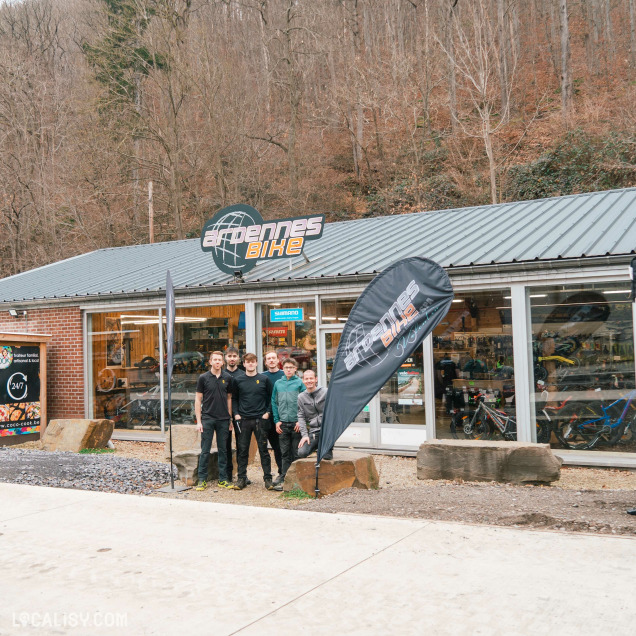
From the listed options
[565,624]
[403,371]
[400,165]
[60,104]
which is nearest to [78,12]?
[60,104]

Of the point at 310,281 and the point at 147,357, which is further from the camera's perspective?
the point at 147,357

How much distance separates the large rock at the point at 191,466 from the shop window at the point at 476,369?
400 cm

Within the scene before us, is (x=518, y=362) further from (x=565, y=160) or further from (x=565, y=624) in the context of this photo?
(x=565, y=160)

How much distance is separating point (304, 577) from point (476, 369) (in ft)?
23.2

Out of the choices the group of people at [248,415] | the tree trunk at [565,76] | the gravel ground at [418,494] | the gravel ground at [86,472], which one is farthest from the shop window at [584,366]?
the tree trunk at [565,76]

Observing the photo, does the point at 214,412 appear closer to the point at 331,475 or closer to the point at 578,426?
the point at 331,475

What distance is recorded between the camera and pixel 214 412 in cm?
928

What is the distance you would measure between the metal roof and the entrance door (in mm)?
1211

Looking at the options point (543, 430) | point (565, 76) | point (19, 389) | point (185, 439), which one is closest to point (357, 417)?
point (185, 439)

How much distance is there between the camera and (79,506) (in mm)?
7551

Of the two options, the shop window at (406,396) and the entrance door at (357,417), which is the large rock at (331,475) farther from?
the entrance door at (357,417)

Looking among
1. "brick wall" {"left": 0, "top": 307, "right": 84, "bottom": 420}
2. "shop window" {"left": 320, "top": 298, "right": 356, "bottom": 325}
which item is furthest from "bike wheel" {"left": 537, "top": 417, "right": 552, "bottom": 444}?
"brick wall" {"left": 0, "top": 307, "right": 84, "bottom": 420}

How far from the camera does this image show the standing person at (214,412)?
30.5ft

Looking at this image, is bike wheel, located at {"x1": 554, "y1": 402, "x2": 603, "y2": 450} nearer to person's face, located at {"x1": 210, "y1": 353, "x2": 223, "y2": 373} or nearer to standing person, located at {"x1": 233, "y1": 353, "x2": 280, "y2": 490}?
standing person, located at {"x1": 233, "y1": 353, "x2": 280, "y2": 490}
